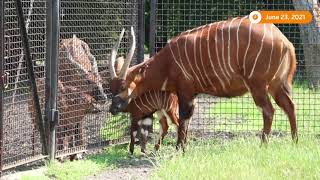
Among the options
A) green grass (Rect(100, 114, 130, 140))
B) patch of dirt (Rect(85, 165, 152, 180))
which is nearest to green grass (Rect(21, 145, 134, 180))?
patch of dirt (Rect(85, 165, 152, 180))

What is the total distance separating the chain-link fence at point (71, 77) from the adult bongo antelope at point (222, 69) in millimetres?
384

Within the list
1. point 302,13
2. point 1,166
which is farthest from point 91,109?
point 302,13

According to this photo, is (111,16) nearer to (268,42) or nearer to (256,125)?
(268,42)

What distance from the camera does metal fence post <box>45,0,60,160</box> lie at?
679 centimetres

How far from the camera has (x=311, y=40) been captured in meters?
11.1

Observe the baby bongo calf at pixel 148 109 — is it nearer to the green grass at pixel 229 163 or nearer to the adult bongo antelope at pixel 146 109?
the adult bongo antelope at pixel 146 109

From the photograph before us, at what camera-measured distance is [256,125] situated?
919 centimetres

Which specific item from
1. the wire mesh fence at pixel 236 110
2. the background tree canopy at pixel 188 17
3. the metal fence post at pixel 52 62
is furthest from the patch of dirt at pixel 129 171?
the background tree canopy at pixel 188 17

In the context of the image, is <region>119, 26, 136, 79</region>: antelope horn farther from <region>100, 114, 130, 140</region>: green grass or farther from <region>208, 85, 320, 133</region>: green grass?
<region>208, 85, 320, 133</region>: green grass

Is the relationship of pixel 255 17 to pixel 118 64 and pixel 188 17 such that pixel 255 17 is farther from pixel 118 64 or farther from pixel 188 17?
pixel 188 17

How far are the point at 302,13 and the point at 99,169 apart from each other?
4118 mm

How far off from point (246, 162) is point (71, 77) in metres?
2.42

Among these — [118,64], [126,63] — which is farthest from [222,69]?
[118,64]

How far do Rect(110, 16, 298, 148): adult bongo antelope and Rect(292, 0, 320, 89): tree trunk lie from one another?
2901 millimetres
